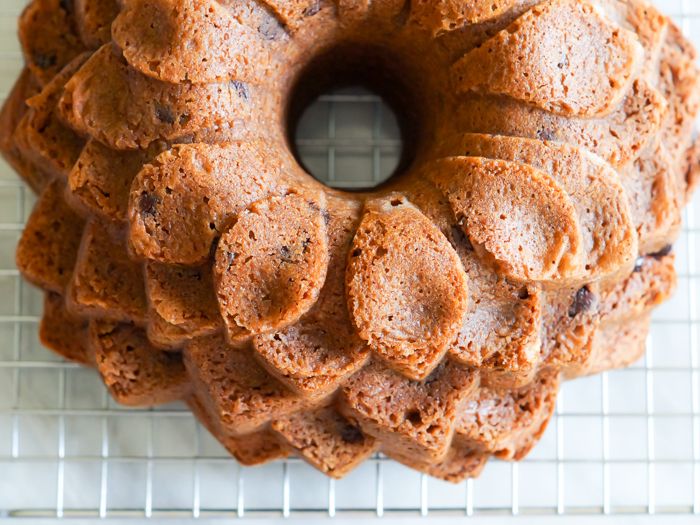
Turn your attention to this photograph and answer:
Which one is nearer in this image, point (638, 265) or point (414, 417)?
point (414, 417)

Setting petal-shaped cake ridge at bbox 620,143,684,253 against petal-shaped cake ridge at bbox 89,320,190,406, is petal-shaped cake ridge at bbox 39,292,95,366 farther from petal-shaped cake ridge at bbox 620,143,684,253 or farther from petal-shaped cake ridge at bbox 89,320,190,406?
petal-shaped cake ridge at bbox 620,143,684,253

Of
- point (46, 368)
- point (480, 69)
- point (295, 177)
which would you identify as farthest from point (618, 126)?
point (46, 368)

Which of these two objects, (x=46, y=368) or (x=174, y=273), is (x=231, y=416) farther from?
(x=46, y=368)

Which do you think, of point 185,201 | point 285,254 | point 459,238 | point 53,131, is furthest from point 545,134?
point 53,131

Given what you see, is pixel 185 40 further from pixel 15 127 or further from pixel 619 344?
pixel 619 344

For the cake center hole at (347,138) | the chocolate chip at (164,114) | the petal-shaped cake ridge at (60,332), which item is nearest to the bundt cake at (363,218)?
the chocolate chip at (164,114)

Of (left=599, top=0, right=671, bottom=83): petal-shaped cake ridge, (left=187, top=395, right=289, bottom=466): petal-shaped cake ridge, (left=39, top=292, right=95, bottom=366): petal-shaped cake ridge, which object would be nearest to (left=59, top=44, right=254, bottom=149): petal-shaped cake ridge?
(left=39, top=292, right=95, bottom=366): petal-shaped cake ridge

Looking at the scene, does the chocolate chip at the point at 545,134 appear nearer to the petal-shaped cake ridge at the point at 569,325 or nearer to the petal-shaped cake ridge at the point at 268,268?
the petal-shaped cake ridge at the point at 569,325
